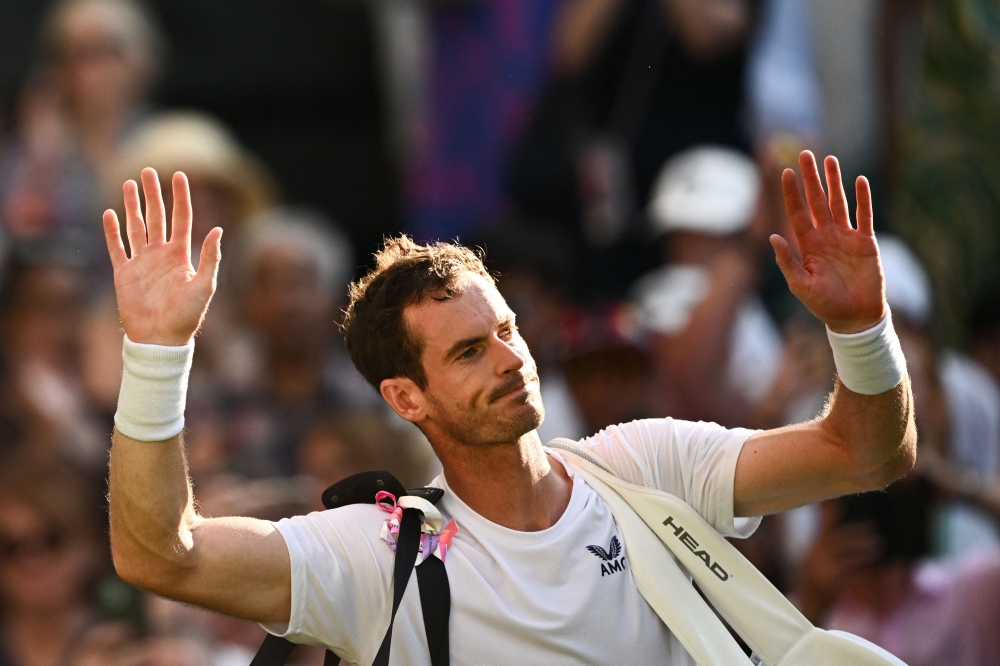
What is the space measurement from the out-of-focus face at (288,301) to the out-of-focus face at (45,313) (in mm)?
921

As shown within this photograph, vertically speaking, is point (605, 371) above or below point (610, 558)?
below

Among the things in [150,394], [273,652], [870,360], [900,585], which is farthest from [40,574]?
[870,360]

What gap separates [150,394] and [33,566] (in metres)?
2.76

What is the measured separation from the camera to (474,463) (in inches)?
138

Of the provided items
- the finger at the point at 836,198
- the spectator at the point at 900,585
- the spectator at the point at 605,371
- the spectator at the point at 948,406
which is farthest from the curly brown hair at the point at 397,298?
the spectator at the point at 948,406

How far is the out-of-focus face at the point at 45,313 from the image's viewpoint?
279 inches

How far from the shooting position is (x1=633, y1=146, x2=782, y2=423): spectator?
19.8 feet

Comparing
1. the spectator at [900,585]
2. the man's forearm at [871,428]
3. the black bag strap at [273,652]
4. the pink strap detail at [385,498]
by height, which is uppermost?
the man's forearm at [871,428]

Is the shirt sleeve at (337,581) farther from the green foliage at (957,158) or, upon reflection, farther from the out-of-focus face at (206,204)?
the green foliage at (957,158)

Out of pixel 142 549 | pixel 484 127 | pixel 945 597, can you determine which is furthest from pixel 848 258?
pixel 484 127

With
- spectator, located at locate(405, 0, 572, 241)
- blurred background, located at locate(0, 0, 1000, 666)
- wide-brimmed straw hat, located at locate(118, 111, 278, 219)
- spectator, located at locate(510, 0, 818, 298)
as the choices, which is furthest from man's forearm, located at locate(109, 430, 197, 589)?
spectator, located at locate(405, 0, 572, 241)

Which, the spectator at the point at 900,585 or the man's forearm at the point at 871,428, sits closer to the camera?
the man's forearm at the point at 871,428

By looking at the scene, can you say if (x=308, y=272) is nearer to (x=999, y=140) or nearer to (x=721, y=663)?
(x=999, y=140)

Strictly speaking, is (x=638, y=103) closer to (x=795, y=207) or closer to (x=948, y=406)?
(x=948, y=406)
